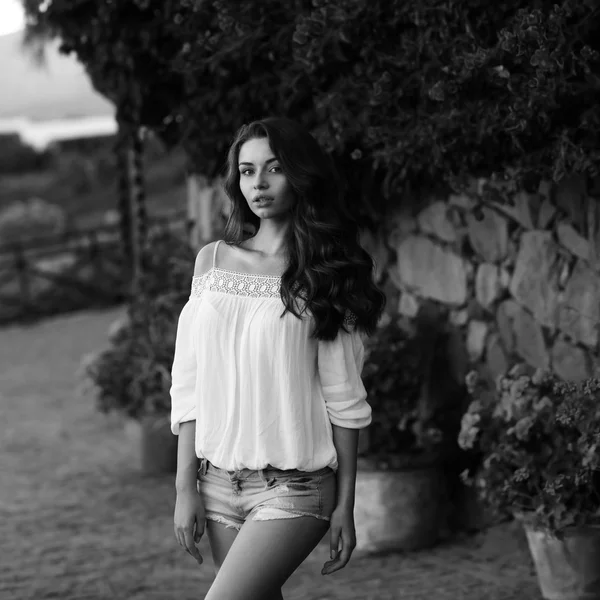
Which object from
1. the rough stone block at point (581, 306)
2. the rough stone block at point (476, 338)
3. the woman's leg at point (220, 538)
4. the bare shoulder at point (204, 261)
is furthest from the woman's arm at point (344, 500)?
the rough stone block at point (476, 338)

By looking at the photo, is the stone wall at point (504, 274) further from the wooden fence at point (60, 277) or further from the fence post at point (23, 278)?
the fence post at point (23, 278)

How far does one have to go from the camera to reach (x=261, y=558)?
2.33m

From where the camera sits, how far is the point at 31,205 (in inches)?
758

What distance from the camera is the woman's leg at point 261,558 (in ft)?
7.59

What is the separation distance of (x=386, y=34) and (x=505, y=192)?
0.71 meters

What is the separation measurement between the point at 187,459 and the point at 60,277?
40.6 ft

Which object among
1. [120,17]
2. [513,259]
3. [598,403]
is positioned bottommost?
[598,403]

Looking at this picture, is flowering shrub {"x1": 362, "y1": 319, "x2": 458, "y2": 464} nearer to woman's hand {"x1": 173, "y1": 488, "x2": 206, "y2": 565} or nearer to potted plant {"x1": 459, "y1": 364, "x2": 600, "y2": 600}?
potted plant {"x1": 459, "y1": 364, "x2": 600, "y2": 600}

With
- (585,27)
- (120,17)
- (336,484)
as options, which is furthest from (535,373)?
(120,17)

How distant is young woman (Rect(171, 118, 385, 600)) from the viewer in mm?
2430

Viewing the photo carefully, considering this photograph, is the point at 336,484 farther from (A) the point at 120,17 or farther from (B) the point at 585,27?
(A) the point at 120,17

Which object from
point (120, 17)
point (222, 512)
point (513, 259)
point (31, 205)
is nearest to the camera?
point (222, 512)

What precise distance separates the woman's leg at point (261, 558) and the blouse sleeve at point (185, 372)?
1.05ft

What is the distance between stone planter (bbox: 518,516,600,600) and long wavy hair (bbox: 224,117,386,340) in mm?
1599
